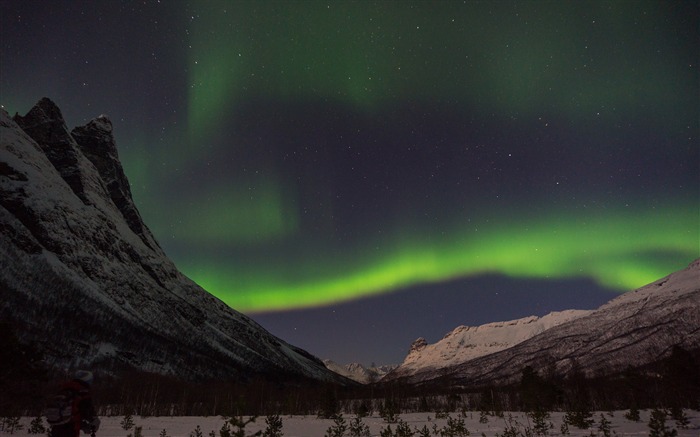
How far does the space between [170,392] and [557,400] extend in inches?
5643

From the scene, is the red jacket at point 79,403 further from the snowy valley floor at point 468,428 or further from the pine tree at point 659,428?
the pine tree at point 659,428

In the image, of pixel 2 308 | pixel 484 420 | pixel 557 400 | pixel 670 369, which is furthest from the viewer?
pixel 2 308

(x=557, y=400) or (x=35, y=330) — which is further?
(x=35, y=330)

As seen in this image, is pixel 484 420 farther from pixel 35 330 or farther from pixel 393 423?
pixel 35 330

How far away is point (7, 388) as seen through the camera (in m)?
18.1

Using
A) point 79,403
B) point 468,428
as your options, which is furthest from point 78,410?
point 468,428

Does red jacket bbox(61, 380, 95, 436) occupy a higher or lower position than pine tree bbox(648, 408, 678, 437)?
higher

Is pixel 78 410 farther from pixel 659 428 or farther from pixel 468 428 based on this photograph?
pixel 468 428

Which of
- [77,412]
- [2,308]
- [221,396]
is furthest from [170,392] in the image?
[77,412]

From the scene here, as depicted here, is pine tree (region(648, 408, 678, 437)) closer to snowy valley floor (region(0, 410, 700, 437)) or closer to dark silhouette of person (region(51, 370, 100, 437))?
snowy valley floor (region(0, 410, 700, 437))

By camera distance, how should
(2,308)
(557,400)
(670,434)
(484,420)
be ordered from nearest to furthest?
1. (670,434)
2. (484,420)
3. (557,400)
4. (2,308)

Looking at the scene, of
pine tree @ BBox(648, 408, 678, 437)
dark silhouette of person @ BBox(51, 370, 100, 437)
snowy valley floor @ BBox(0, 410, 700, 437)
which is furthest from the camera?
snowy valley floor @ BBox(0, 410, 700, 437)

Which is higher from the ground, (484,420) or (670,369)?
(670,369)

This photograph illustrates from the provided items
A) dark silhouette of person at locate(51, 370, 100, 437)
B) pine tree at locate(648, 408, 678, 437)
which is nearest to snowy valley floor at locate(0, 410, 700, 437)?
pine tree at locate(648, 408, 678, 437)
